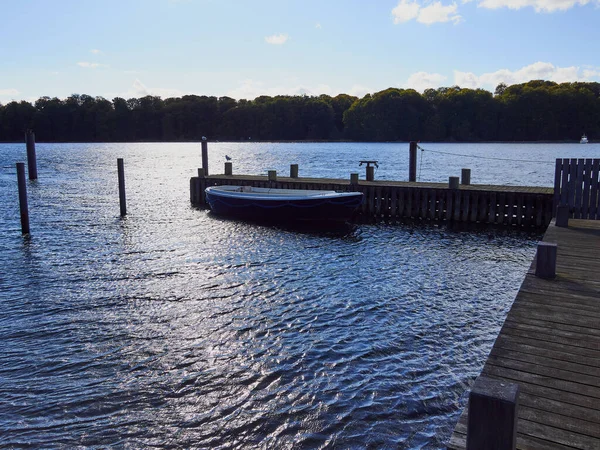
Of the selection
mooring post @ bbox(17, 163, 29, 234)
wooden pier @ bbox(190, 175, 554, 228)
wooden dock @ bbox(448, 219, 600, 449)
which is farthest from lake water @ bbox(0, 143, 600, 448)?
wooden pier @ bbox(190, 175, 554, 228)

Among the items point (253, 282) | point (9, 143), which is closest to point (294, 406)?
point (253, 282)

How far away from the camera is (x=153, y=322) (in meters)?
11.2

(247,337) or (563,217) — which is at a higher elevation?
(563,217)

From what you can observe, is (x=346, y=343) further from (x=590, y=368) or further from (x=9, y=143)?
(x=9, y=143)

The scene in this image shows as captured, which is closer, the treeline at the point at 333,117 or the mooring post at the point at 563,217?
the mooring post at the point at 563,217

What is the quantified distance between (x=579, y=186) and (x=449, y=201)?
790 cm

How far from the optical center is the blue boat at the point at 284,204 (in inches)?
905

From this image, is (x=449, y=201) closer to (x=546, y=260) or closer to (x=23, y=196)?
(x=546, y=260)

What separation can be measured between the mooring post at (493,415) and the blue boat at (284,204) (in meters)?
19.3

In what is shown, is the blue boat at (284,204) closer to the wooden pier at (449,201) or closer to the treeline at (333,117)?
the wooden pier at (449,201)

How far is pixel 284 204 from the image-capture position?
77.7ft

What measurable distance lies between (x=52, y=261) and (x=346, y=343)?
1119 cm

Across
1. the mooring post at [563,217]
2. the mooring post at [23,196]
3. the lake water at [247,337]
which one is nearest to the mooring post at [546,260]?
the lake water at [247,337]

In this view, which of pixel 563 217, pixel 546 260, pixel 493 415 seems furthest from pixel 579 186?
pixel 493 415
